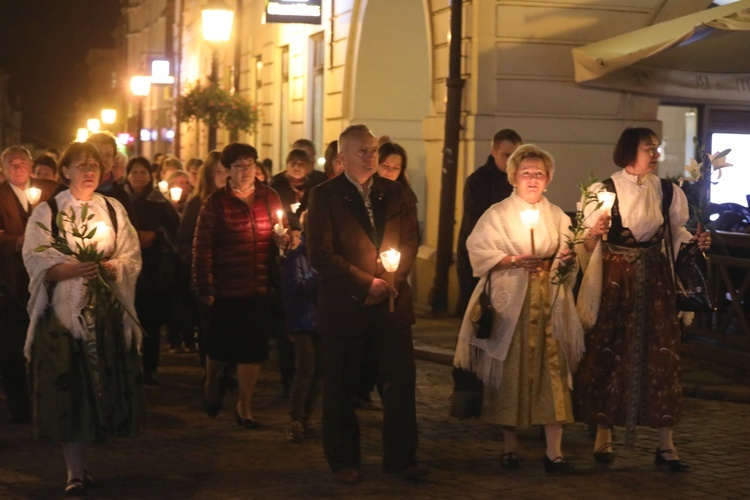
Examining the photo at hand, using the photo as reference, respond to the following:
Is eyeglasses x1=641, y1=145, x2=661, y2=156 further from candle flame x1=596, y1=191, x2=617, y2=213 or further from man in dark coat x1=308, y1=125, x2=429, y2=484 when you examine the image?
man in dark coat x1=308, y1=125, x2=429, y2=484

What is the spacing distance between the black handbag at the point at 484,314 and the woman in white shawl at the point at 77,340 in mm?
1969

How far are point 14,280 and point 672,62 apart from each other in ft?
25.4

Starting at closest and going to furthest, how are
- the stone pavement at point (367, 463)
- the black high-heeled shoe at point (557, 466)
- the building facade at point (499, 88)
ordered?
1. the stone pavement at point (367, 463)
2. the black high-heeled shoe at point (557, 466)
3. the building facade at point (499, 88)

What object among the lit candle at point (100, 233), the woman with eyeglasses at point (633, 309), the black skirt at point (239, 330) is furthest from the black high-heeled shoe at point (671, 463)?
the lit candle at point (100, 233)

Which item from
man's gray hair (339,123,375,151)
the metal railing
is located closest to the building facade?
the metal railing

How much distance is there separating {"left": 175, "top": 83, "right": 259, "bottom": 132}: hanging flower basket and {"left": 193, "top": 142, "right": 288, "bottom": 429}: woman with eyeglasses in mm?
16478

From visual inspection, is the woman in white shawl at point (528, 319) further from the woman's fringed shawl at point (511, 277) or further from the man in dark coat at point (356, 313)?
the man in dark coat at point (356, 313)

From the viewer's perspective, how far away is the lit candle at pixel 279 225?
8867mm

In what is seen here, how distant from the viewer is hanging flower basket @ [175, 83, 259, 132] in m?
25.6

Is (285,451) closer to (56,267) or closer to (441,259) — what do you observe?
(56,267)

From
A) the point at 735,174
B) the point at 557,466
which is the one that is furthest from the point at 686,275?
the point at 735,174

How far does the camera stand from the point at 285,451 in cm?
834

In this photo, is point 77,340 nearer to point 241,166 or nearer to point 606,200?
point 241,166

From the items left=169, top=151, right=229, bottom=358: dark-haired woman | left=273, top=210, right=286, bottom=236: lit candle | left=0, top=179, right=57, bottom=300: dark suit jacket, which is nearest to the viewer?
left=273, top=210, right=286, bottom=236: lit candle
